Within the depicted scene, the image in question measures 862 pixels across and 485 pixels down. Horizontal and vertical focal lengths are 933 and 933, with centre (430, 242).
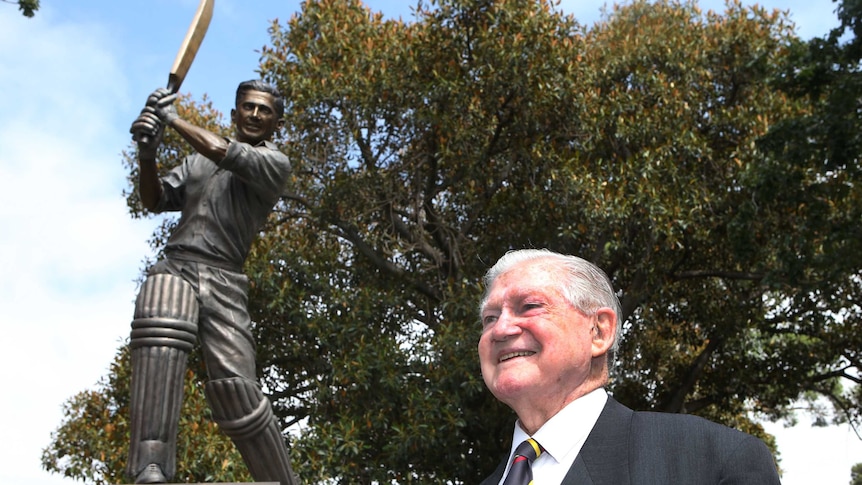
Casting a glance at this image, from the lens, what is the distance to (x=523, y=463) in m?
2.19

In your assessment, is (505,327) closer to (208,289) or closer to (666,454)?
(666,454)

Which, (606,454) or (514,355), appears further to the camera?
(514,355)

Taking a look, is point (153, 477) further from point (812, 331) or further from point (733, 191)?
point (812, 331)

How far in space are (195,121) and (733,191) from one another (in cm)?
809

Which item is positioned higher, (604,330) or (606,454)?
(604,330)

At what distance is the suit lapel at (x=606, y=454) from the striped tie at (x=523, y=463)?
0.10 m

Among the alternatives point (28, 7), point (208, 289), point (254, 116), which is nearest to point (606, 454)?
point (208, 289)

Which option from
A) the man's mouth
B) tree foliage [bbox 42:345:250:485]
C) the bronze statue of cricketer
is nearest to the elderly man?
the man's mouth

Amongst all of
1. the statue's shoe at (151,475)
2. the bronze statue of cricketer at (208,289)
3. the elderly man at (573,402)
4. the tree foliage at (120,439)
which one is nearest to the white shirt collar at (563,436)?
the elderly man at (573,402)

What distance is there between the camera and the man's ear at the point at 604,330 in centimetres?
236

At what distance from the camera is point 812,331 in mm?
14070

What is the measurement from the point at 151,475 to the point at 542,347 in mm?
3597

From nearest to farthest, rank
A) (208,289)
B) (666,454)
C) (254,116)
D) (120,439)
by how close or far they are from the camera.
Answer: (666,454), (208,289), (254,116), (120,439)

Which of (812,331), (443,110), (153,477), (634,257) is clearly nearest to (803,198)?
(634,257)
